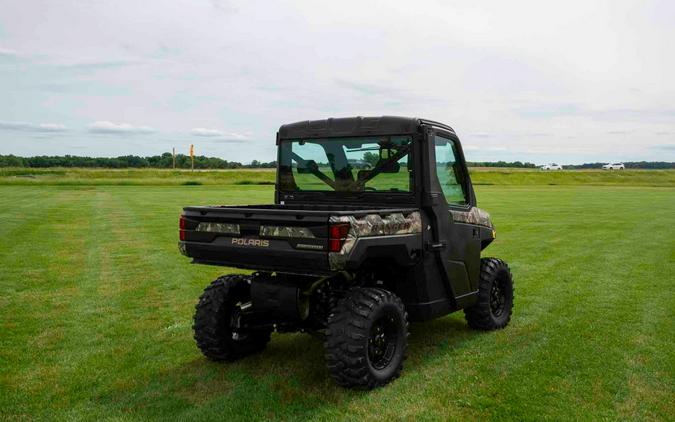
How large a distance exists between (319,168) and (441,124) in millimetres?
1449

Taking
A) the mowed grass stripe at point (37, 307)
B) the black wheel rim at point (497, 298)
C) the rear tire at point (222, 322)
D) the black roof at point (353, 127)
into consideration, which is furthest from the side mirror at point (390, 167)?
the mowed grass stripe at point (37, 307)

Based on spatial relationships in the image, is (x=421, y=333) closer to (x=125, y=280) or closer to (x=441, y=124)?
(x=441, y=124)

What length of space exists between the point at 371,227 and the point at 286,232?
29.4 inches

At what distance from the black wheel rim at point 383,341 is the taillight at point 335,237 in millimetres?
911

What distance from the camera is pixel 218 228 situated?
5910 millimetres

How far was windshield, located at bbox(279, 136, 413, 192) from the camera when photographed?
6395mm

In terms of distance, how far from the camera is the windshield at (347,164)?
21.0 ft

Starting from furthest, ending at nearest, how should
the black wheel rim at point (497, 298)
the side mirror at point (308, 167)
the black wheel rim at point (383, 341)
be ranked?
the black wheel rim at point (497, 298) < the side mirror at point (308, 167) < the black wheel rim at point (383, 341)

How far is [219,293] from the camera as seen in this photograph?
6.32 meters

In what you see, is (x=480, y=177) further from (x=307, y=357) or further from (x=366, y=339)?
(x=366, y=339)

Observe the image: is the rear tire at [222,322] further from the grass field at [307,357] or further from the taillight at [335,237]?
the taillight at [335,237]

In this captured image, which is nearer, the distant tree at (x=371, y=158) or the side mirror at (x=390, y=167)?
the side mirror at (x=390, y=167)

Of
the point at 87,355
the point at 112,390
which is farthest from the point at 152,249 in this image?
the point at 112,390

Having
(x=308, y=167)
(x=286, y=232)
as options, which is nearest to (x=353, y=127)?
(x=308, y=167)
